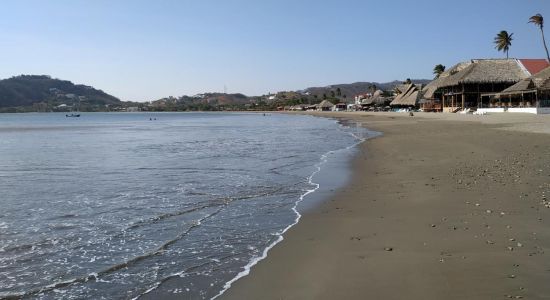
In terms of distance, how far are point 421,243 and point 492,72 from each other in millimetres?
58597

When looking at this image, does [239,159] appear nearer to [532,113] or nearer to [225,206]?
[225,206]

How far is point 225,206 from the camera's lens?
10.2 m

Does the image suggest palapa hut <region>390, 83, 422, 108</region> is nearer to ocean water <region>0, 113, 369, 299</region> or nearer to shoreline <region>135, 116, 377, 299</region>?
shoreline <region>135, 116, 377, 299</region>

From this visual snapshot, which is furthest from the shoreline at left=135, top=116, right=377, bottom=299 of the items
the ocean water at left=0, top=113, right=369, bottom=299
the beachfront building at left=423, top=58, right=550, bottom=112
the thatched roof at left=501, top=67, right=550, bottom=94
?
the beachfront building at left=423, top=58, right=550, bottom=112

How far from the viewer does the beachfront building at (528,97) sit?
4328cm

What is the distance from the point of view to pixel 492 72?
58.6 m

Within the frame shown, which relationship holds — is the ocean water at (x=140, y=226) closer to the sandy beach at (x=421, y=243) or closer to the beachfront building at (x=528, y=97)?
the sandy beach at (x=421, y=243)

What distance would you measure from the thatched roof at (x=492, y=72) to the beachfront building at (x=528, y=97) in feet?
10.9

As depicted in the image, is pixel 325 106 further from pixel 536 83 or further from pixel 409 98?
pixel 536 83

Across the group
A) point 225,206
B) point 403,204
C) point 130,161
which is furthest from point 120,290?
point 130,161

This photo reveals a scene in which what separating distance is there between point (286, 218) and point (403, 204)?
7.61 feet

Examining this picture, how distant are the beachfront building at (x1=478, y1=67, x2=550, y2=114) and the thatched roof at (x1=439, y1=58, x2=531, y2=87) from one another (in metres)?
3.33

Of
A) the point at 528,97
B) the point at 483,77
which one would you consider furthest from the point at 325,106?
the point at 528,97

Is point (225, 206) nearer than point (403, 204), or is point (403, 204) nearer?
point (403, 204)
